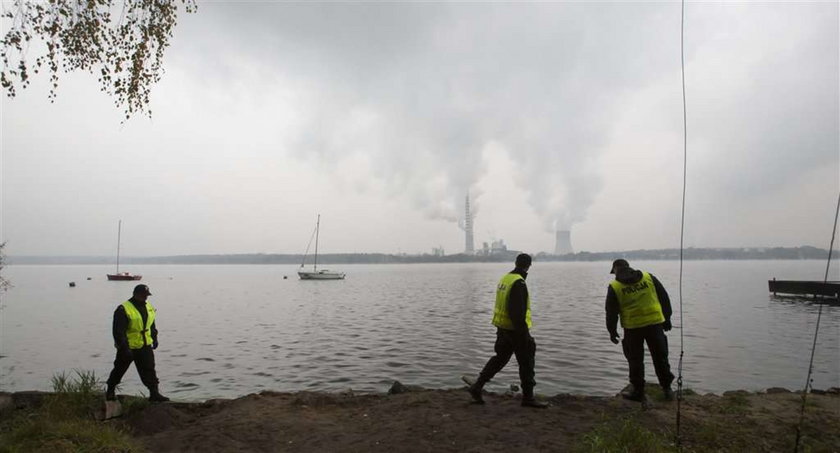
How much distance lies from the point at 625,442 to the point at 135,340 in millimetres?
7740

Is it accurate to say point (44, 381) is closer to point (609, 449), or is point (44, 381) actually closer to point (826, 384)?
point (609, 449)

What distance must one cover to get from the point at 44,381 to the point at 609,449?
56.8 feet

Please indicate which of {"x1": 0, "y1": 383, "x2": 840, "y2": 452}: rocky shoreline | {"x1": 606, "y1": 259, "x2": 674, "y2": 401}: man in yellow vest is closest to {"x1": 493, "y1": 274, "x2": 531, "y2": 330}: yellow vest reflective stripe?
{"x1": 0, "y1": 383, "x2": 840, "y2": 452}: rocky shoreline

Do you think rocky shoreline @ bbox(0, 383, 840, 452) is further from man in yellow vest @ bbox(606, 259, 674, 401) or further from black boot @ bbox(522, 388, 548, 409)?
man in yellow vest @ bbox(606, 259, 674, 401)

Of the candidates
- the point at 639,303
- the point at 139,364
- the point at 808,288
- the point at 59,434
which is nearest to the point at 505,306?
the point at 639,303

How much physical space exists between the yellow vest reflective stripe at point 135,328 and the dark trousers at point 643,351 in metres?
8.00

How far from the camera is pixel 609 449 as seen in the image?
519 cm

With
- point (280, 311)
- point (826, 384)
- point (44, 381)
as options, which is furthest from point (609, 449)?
point (280, 311)

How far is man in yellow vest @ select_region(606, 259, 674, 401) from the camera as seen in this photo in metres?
7.51

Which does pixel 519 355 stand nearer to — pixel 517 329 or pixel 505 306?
pixel 517 329

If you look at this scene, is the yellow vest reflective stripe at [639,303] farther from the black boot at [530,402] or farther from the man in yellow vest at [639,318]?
the black boot at [530,402]

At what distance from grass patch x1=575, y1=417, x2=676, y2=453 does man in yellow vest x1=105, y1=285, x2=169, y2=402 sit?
6.95 metres

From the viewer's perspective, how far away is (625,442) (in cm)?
536

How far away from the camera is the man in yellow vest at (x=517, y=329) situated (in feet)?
23.1
